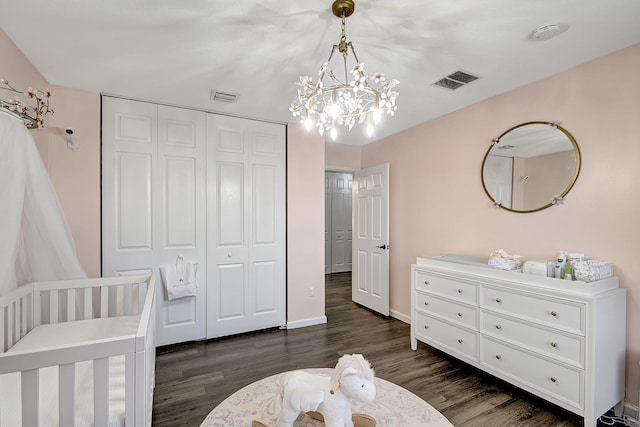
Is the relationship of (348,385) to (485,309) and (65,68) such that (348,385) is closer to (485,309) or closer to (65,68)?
(485,309)

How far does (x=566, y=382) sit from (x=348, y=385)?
160cm

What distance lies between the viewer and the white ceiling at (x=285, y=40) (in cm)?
155

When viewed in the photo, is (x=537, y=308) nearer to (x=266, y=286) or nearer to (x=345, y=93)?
(x=345, y=93)

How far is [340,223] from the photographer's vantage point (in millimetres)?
6840

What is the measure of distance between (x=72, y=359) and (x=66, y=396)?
138 mm

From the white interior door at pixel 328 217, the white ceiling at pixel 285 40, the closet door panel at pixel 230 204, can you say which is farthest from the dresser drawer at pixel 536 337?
the white interior door at pixel 328 217

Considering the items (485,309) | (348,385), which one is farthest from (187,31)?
(485,309)

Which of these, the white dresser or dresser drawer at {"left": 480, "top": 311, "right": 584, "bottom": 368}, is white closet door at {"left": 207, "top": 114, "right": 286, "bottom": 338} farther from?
dresser drawer at {"left": 480, "top": 311, "right": 584, "bottom": 368}

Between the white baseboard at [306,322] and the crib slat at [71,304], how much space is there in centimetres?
205

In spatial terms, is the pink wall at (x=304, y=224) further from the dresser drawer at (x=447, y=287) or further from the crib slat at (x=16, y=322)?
the crib slat at (x=16, y=322)

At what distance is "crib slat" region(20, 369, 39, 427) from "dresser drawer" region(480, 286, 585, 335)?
2681 millimetres

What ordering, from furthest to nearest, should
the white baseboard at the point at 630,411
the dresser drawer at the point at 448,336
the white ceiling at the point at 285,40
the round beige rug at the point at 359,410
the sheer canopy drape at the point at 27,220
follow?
1. the dresser drawer at the point at 448,336
2. the white baseboard at the point at 630,411
3. the round beige rug at the point at 359,410
4. the white ceiling at the point at 285,40
5. the sheer canopy drape at the point at 27,220

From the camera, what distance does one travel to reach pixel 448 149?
10.4ft

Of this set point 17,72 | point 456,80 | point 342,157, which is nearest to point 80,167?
point 17,72
